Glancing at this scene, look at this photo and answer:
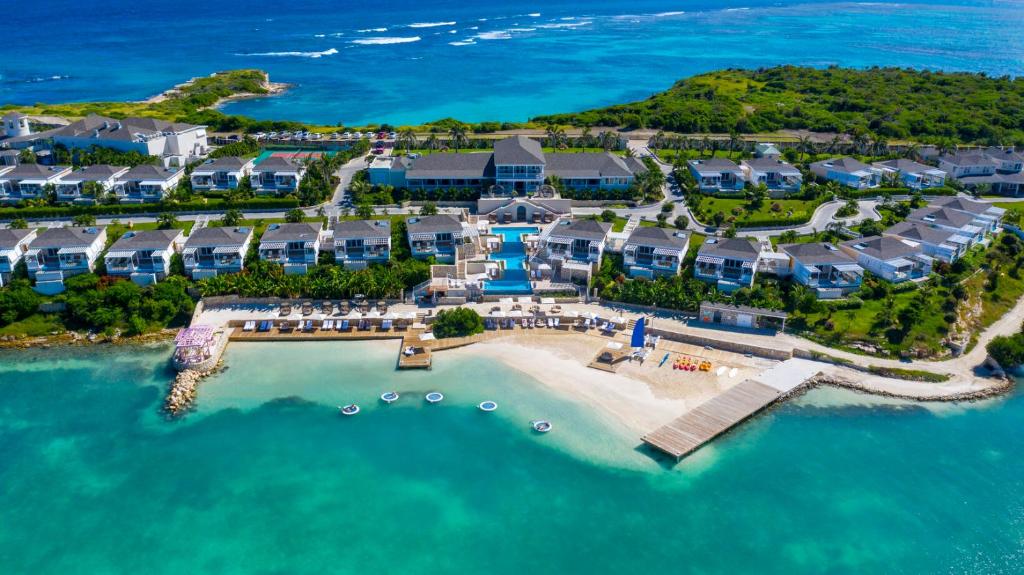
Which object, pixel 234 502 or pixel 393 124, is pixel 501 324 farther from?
pixel 393 124

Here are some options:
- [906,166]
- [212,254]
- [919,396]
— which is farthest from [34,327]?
[906,166]

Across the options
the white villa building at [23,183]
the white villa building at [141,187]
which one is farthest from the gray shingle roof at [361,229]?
the white villa building at [23,183]

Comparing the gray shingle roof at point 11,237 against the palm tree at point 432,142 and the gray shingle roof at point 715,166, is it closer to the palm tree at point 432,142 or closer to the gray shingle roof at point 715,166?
the palm tree at point 432,142

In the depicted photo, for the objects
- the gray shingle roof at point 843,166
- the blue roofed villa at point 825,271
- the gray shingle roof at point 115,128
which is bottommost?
the blue roofed villa at point 825,271

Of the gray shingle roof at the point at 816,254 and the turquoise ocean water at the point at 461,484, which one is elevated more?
the gray shingle roof at the point at 816,254

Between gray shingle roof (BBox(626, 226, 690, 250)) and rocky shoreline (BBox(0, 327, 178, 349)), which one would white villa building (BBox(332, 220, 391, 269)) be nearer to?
rocky shoreline (BBox(0, 327, 178, 349))

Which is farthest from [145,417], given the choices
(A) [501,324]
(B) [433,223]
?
(B) [433,223]

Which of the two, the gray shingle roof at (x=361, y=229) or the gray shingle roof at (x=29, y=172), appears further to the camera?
the gray shingle roof at (x=29, y=172)

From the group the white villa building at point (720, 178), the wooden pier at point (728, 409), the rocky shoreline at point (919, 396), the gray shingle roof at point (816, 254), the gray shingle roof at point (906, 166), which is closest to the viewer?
the wooden pier at point (728, 409)

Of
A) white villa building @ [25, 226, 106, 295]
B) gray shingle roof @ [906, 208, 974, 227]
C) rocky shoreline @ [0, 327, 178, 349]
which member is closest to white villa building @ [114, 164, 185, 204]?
white villa building @ [25, 226, 106, 295]
